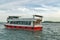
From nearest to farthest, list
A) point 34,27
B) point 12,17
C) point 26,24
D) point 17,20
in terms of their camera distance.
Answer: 1. point 34,27
2. point 26,24
3. point 17,20
4. point 12,17

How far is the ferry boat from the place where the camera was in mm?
52550

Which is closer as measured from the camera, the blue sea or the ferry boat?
the blue sea

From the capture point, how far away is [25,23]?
5609cm

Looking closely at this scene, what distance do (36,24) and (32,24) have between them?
3.87 ft

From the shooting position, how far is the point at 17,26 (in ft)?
192

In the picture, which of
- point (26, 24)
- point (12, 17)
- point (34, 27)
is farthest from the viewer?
point (12, 17)

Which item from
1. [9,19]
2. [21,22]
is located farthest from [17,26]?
[9,19]

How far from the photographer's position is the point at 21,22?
5788 centimetres

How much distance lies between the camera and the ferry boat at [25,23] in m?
52.5

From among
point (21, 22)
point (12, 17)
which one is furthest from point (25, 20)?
point (12, 17)

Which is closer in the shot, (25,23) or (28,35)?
(28,35)

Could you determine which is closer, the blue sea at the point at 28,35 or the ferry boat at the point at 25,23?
the blue sea at the point at 28,35

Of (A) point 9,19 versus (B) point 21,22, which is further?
(A) point 9,19

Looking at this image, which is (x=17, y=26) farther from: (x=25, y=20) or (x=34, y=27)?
(x=34, y=27)
